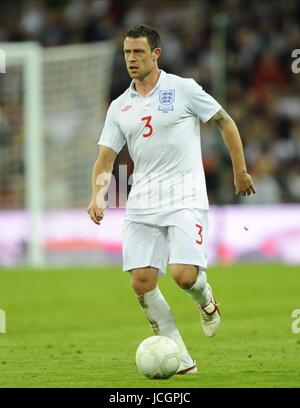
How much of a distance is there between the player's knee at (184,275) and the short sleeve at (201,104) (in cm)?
109

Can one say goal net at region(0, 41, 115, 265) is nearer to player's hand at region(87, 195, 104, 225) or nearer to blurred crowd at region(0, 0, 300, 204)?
blurred crowd at region(0, 0, 300, 204)

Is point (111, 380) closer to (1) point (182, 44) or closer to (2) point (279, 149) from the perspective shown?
(2) point (279, 149)

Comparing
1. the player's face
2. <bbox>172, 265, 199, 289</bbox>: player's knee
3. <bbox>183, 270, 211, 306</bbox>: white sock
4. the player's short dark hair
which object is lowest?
<bbox>183, 270, 211, 306</bbox>: white sock

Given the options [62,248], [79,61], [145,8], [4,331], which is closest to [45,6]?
[145,8]

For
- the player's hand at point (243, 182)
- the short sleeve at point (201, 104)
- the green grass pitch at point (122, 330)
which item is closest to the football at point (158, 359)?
the green grass pitch at point (122, 330)

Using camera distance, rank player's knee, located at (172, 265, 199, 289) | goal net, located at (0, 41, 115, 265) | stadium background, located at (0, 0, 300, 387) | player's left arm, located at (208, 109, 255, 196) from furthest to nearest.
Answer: goal net, located at (0, 41, 115, 265) → stadium background, located at (0, 0, 300, 387) → player's left arm, located at (208, 109, 255, 196) → player's knee, located at (172, 265, 199, 289)

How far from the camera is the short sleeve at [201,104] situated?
8125mm

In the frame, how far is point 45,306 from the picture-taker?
14.3m

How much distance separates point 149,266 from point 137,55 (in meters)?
1.52

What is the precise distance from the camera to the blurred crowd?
21.2 meters

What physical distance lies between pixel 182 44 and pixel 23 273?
25.4 ft

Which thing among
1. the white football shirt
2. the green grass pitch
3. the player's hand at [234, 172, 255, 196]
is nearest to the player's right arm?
the white football shirt

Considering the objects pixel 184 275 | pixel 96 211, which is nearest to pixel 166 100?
pixel 96 211

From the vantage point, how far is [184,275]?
7.96m
